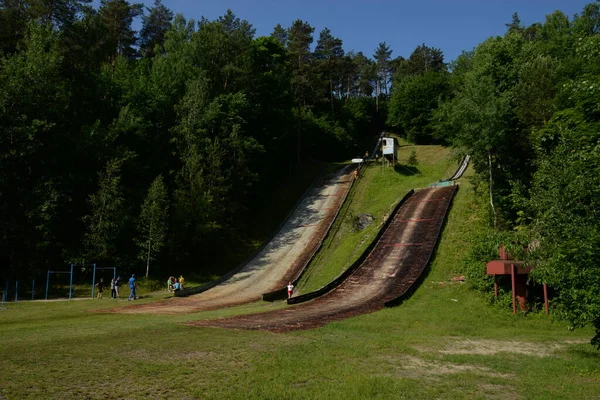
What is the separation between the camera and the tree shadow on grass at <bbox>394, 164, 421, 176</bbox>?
56.6m

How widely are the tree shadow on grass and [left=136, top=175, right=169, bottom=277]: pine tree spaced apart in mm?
32951

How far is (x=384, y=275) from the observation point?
29281 mm

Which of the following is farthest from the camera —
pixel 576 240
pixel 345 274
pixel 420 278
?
pixel 345 274

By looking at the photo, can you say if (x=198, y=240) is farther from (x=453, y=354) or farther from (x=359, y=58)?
(x=359, y=58)

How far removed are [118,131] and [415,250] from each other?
87.4 feet

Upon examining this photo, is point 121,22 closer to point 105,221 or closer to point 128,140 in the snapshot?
point 128,140

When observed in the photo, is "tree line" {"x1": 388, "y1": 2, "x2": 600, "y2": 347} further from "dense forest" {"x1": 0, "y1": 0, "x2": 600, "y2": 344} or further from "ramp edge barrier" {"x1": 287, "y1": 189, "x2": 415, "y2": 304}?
"ramp edge barrier" {"x1": 287, "y1": 189, "x2": 415, "y2": 304}

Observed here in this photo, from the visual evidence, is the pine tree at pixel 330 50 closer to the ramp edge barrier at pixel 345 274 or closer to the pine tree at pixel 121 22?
the pine tree at pixel 121 22

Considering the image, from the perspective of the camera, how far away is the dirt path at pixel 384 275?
19373mm

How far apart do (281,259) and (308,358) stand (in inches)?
988

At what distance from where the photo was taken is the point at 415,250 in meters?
32.7

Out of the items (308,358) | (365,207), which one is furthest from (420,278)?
(365,207)

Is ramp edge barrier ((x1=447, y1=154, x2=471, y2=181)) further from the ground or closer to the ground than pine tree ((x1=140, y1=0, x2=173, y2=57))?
closer to the ground

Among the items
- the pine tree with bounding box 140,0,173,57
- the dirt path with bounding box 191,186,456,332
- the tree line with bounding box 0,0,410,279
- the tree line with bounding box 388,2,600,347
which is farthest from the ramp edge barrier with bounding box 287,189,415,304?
the pine tree with bounding box 140,0,173,57
